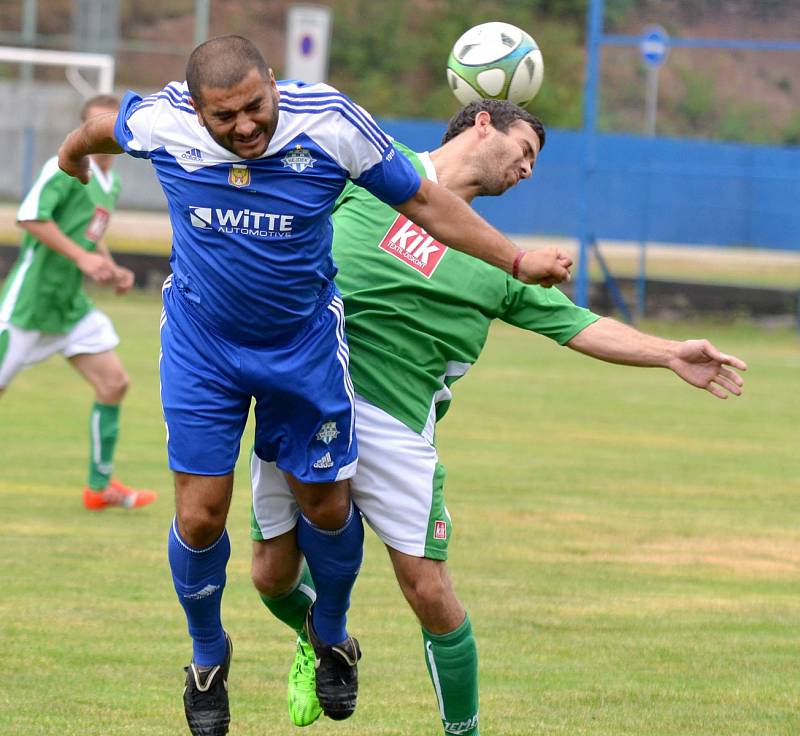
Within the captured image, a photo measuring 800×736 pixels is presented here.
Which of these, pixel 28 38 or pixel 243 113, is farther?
pixel 28 38

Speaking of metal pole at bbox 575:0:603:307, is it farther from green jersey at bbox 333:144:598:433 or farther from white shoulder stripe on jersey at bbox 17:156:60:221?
green jersey at bbox 333:144:598:433

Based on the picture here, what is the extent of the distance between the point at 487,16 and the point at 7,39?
43.7 ft

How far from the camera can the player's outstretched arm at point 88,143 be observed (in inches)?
200

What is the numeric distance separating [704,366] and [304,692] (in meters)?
1.72

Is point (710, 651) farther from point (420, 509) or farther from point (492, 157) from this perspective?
point (492, 157)

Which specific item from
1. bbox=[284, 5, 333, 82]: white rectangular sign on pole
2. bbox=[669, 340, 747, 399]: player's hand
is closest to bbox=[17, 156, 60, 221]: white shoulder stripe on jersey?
bbox=[669, 340, 747, 399]: player's hand

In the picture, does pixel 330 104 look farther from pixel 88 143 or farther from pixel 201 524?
pixel 201 524

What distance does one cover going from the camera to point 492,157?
5.13m

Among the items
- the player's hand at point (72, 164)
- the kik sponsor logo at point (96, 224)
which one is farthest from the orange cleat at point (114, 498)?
the player's hand at point (72, 164)

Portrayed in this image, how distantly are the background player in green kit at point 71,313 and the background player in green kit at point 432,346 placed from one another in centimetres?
397

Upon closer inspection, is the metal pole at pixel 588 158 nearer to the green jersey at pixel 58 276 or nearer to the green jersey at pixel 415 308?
the green jersey at pixel 58 276

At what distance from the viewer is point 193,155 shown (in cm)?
465

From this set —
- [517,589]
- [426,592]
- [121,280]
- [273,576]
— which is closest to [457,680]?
[426,592]

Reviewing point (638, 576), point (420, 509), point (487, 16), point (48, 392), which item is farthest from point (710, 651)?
point (487, 16)
